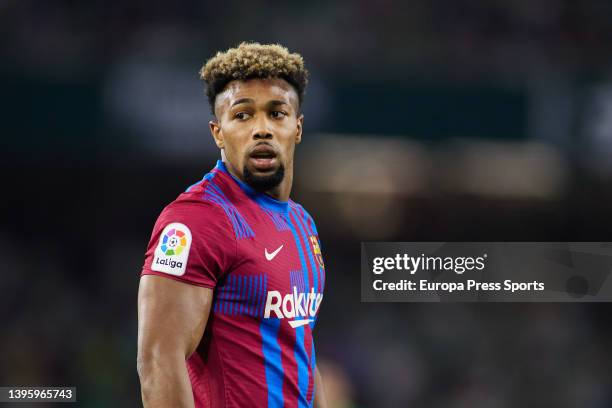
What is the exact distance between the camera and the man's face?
299 centimetres

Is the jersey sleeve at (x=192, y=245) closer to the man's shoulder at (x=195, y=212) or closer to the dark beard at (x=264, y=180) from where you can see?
the man's shoulder at (x=195, y=212)

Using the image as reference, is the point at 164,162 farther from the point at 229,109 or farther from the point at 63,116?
the point at 229,109

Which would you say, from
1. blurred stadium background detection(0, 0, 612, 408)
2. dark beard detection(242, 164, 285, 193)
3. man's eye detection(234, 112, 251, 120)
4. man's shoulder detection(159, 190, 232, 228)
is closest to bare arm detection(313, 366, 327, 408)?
dark beard detection(242, 164, 285, 193)

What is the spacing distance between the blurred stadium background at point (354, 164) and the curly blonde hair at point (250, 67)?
478 centimetres

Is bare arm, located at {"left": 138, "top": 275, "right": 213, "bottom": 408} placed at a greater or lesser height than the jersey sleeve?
lesser

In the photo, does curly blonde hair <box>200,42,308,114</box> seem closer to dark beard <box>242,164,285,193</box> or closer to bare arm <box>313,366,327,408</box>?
dark beard <box>242,164,285,193</box>

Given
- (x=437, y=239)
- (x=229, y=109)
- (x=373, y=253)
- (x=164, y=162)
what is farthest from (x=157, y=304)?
(x=437, y=239)

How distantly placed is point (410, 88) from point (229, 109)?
729cm

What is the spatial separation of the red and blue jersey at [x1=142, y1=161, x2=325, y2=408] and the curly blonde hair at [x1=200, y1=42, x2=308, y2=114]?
31 cm

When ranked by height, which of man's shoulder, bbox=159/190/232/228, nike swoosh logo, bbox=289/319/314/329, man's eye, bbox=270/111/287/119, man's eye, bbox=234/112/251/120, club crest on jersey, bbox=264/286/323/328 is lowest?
nike swoosh logo, bbox=289/319/314/329

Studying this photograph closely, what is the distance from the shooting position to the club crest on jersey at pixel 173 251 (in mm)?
2621

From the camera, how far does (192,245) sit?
265 cm

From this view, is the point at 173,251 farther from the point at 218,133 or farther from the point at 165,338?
the point at 218,133

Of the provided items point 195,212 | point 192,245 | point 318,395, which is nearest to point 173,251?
point 192,245
